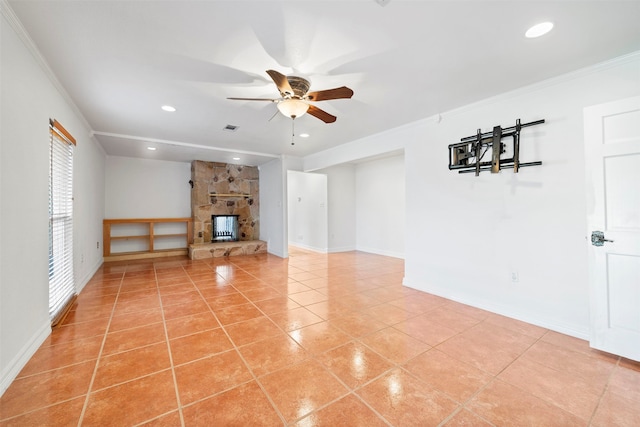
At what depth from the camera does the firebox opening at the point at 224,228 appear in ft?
23.4

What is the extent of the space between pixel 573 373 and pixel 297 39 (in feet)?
10.7

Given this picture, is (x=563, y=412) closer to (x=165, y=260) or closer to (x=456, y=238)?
(x=456, y=238)

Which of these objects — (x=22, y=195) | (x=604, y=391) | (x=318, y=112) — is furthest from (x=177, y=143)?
(x=604, y=391)

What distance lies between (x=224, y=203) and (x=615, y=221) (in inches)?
280

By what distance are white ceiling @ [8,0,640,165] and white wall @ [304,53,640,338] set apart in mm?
232

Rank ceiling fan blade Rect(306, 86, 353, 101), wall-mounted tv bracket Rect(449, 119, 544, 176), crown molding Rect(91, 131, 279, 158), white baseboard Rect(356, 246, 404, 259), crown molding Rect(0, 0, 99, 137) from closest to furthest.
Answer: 1. crown molding Rect(0, 0, 99, 137)
2. ceiling fan blade Rect(306, 86, 353, 101)
3. wall-mounted tv bracket Rect(449, 119, 544, 176)
4. crown molding Rect(91, 131, 279, 158)
5. white baseboard Rect(356, 246, 404, 259)

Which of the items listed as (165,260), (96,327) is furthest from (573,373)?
(165,260)

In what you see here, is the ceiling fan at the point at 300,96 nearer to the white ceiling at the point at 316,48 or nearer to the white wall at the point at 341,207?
the white ceiling at the point at 316,48

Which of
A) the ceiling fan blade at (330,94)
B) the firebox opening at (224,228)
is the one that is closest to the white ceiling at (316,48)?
the ceiling fan blade at (330,94)

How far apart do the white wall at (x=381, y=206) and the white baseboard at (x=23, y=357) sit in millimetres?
5997

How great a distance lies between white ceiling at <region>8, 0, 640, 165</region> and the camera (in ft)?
5.80

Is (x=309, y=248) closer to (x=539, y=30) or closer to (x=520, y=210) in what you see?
(x=520, y=210)

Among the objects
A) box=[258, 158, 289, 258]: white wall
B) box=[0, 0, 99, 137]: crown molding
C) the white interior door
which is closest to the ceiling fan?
box=[0, 0, 99, 137]: crown molding

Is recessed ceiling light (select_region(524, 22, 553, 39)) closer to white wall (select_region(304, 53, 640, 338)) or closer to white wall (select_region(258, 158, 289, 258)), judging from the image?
white wall (select_region(304, 53, 640, 338))
